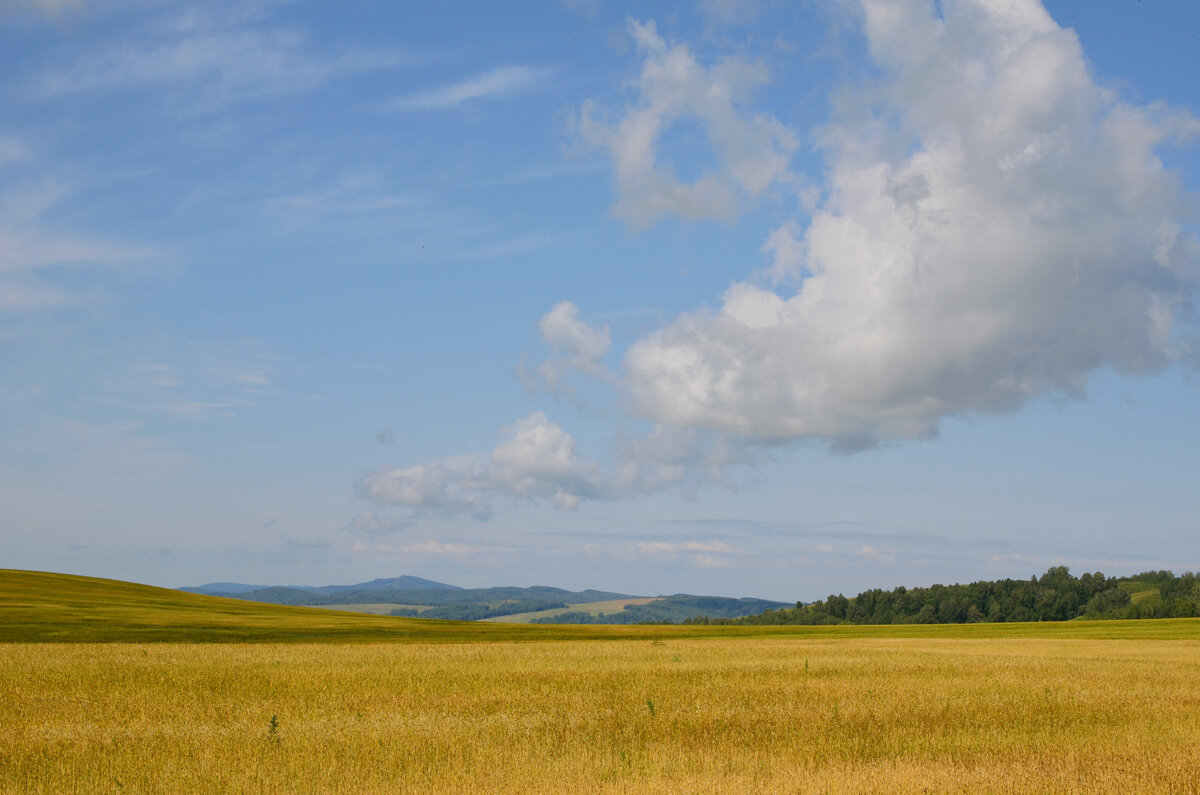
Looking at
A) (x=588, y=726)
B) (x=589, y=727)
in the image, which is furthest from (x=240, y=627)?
(x=589, y=727)

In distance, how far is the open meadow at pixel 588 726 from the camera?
12375 mm

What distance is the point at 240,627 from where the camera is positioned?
58438 millimetres

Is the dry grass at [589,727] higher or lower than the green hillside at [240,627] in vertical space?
higher

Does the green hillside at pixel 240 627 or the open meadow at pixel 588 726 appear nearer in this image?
the open meadow at pixel 588 726

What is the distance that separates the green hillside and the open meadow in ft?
71.9

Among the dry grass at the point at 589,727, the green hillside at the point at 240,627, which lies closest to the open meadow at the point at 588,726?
the dry grass at the point at 589,727

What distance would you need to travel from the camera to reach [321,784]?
1202 centimetres

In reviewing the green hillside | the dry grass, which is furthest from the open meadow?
the green hillside

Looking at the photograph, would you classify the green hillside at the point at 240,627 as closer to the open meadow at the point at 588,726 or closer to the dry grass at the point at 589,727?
the open meadow at the point at 588,726

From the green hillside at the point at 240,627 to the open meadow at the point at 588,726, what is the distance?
2191 cm

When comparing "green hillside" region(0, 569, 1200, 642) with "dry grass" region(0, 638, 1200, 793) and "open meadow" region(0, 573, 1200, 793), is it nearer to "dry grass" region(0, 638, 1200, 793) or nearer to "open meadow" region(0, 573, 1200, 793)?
"open meadow" region(0, 573, 1200, 793)

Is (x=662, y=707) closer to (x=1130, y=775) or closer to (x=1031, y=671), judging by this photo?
(x=1130, y=775)

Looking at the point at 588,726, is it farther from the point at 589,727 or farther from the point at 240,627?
the point at 240,627

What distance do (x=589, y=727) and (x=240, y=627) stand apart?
49.2 metres
